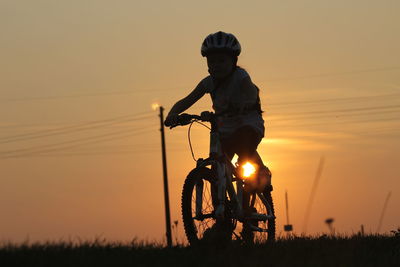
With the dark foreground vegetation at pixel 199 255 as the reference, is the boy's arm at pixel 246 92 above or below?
above

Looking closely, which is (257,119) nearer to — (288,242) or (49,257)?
(288,242)

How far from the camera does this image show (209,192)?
34.5 ft

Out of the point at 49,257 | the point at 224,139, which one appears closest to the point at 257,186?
the point at 224,139

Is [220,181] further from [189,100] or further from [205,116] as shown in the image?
[189,100]

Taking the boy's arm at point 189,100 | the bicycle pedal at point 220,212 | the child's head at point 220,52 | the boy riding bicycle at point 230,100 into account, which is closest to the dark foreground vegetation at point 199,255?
the bicycle pedal at point 220,212

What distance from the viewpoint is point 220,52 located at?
35.1 feet

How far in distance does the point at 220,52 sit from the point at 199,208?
1.96 m

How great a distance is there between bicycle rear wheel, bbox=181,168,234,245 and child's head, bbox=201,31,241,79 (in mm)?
1294

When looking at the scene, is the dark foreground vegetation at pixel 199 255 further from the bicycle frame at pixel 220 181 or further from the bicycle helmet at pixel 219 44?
the bicycle helmet at pixel 219 44

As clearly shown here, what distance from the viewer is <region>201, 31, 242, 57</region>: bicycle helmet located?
420 inches

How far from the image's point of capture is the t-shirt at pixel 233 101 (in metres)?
10.8

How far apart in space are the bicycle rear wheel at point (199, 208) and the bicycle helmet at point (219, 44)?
1.49 metres

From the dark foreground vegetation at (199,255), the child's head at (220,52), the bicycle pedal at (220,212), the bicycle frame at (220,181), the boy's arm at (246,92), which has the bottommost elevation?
the dark foreground vegetation at (199,255)

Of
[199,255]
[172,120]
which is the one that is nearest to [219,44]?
[172,120]
